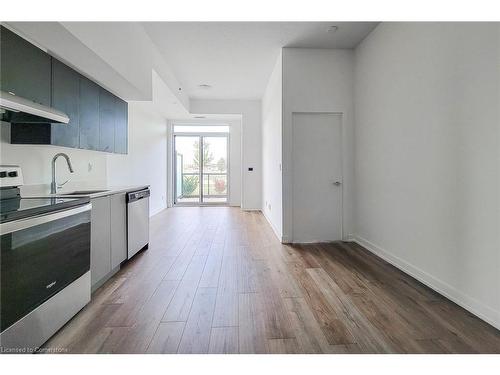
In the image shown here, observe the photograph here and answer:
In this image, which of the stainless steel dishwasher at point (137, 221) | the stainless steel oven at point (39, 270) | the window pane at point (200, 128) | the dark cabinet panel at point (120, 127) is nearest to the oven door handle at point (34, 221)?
the stainless steel oven at point (39, 270)

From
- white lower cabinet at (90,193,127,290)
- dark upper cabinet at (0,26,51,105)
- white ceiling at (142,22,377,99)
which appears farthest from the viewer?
white ceiling at (142,22,377,99)

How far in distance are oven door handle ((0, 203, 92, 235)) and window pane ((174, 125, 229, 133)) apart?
20.2 feet

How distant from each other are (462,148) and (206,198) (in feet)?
22.1

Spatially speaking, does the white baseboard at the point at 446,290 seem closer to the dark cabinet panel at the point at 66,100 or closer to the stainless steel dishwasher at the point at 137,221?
the stainless steel dishwasher at the point at 137,221

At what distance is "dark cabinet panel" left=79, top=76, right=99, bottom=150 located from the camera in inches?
102

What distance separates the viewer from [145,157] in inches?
234

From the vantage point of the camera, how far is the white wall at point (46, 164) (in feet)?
6.93

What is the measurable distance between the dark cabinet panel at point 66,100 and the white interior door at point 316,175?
2688 mm

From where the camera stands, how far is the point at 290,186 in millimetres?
3861

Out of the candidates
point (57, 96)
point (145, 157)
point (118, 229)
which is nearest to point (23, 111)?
point (57, 96)

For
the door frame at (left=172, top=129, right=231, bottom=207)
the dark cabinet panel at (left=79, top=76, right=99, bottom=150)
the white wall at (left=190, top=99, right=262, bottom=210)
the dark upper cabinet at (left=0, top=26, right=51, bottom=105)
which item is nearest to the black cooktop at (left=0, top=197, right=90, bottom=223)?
the dark upper cabinet at (left=0, top=26, right=51, bottom=105)

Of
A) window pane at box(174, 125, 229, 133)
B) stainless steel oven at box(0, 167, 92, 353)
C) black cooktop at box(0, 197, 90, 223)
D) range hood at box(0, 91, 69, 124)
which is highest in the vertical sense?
window pane at box(174, 125, 229, 133)

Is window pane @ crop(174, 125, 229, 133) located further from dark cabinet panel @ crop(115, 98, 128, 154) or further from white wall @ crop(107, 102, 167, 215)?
dark cabinet panel @ crop(115, 98, 128, 154)
